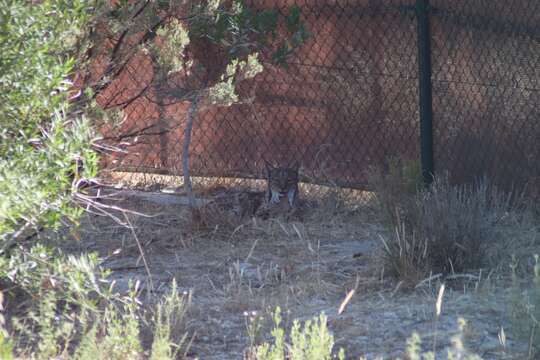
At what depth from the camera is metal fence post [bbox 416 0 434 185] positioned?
602cm

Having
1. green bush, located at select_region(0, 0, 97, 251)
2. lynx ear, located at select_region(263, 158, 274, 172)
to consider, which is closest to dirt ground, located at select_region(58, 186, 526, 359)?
lynx ear, located at select_region(263, 158, 274, 172)

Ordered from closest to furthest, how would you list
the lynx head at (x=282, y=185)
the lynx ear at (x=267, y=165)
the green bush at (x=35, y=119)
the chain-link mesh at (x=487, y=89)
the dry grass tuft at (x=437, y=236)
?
the green bush at (x=35, y=119)
the dry grass tuft at (x=437, y=236)
the chain-link mesh at (x=487, y=89)
the lynx head at (x=282, y=185)
the lynx ear at (x=267, y=165)

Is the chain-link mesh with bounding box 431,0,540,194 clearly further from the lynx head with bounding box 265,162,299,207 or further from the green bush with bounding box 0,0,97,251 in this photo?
the green bush with bounding box 0,0,97,251

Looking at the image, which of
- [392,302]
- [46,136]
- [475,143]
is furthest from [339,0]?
[46,136]

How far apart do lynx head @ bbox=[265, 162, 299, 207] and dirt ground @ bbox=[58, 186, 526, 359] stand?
18 centimetres

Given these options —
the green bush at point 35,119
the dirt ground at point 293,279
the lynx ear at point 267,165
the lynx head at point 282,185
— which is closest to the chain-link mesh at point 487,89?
the dirt ground at point 293,279

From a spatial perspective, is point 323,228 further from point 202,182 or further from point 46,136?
point 46,136

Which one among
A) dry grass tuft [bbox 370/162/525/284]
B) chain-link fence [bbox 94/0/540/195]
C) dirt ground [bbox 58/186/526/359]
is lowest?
dirt ground [bbox 58/186/526/359]

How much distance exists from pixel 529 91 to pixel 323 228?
165 centimetres

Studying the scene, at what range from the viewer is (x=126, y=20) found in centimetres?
501

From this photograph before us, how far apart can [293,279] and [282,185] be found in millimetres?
1583

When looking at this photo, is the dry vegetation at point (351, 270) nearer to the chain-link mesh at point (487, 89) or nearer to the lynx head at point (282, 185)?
the lynx head at point (282, 185)

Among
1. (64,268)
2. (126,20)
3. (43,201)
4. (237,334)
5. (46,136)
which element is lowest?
(237,334)

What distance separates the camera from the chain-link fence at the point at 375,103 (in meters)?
6.02
